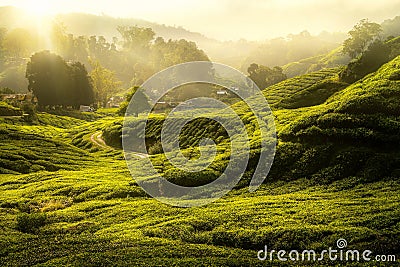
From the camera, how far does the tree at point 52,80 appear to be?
95.9 meters

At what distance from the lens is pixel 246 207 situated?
23.4 metres

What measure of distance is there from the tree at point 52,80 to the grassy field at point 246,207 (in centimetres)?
5460

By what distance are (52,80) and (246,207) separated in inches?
3430

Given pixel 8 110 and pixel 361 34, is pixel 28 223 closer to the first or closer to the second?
pixel 8 110

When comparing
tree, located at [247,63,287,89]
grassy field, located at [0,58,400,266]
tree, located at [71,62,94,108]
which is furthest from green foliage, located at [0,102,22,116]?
tree, located at [247,63,287,89]

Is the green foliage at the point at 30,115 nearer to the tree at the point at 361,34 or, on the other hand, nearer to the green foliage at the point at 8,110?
the green foliage at the point at 8,110

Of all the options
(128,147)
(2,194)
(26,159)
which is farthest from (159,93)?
(2,194)

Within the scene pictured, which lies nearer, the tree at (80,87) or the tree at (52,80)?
the tree at (52,80)

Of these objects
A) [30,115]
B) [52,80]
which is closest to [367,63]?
[30,115]

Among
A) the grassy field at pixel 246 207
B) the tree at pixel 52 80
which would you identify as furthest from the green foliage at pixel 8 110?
the grassy field at pixel 246 207

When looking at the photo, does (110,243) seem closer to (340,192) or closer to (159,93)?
(340,192)

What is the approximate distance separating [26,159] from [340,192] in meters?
38.5

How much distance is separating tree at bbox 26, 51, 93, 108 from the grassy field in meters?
54.6

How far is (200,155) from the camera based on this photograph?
128ft
